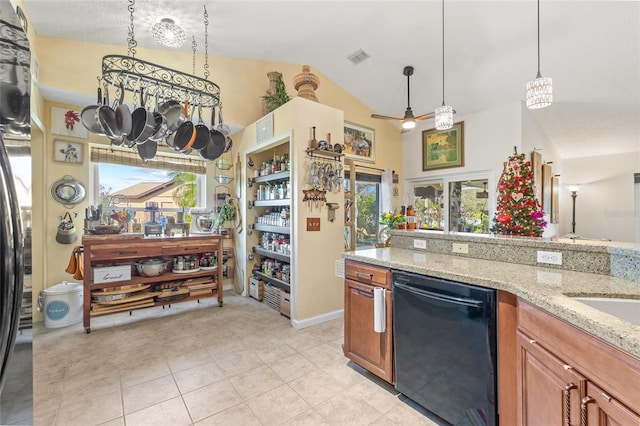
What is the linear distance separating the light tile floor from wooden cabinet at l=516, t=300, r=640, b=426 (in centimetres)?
77

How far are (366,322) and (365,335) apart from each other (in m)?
0.10

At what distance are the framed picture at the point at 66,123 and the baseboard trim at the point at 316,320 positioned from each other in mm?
3370

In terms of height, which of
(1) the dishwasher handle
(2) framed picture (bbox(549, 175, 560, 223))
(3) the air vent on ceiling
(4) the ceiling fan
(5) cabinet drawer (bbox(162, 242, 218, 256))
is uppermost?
(3) the air vent on ceiling

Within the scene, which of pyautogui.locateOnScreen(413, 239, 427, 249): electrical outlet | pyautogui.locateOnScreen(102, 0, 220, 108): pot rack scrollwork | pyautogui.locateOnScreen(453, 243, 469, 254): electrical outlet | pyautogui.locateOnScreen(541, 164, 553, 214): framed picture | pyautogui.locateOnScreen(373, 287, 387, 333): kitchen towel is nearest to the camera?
pyautogui.locateOnScreen(373, 287, 387, 333): kitchen towel

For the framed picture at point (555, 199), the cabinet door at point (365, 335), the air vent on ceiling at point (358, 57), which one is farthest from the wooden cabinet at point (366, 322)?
the framed picture at point (555, 199)

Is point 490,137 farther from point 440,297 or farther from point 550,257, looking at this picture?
point 440,297

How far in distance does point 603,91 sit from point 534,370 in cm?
441

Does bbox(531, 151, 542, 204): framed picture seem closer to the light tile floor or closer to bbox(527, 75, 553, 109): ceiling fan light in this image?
bbox(527, 75, 553, 109): ceiling fan light

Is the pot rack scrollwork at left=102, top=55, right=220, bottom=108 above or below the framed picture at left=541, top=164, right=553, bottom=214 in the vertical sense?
above

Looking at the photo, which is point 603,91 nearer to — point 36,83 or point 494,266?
point 494,266

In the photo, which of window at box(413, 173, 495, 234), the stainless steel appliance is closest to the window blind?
the stainless steel appliance

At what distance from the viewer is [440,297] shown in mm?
1649

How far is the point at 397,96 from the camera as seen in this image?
4852 millimetres

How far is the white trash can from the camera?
3021 millimetres
